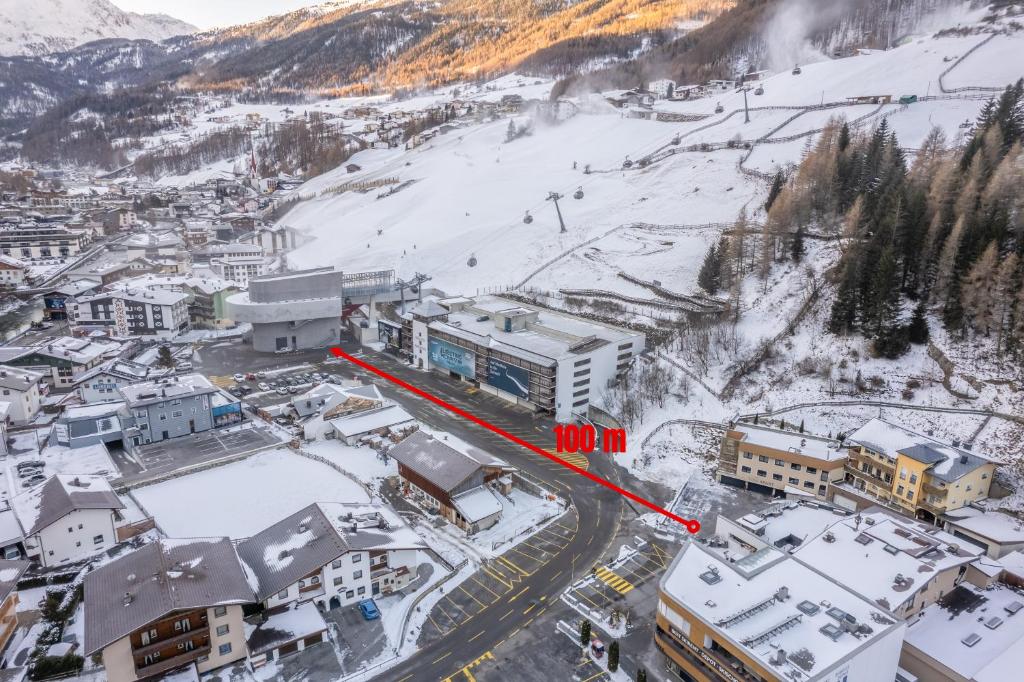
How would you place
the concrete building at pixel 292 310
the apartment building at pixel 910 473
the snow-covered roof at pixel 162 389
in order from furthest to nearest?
the concrete building at pixel 292 310
the snow-covered roof at pixel 162 389
the apartment building at pixel 910 473

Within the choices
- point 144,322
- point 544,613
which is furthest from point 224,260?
point 544,613

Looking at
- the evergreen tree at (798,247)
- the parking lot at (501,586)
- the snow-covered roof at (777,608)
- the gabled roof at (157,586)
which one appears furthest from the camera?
the evergreen tree at (798,247)

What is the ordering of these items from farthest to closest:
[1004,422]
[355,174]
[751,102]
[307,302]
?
[355,174] → [751,102] → [307,302] → [1004,422]

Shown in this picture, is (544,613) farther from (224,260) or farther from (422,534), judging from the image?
(224,260)

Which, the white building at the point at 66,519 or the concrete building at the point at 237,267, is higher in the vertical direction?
the concrete building at the point at 237,267

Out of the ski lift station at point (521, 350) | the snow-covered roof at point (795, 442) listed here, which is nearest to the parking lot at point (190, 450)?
the ski lift station at point (521, 350)

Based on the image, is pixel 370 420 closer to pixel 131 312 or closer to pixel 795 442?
pixel 795 442

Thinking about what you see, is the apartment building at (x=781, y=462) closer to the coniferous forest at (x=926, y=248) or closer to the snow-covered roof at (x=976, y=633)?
the snow-covered roof at (x=976, y=633)

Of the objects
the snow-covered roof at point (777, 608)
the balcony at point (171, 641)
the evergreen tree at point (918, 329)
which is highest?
the evergreen tree at point (918, 329)
